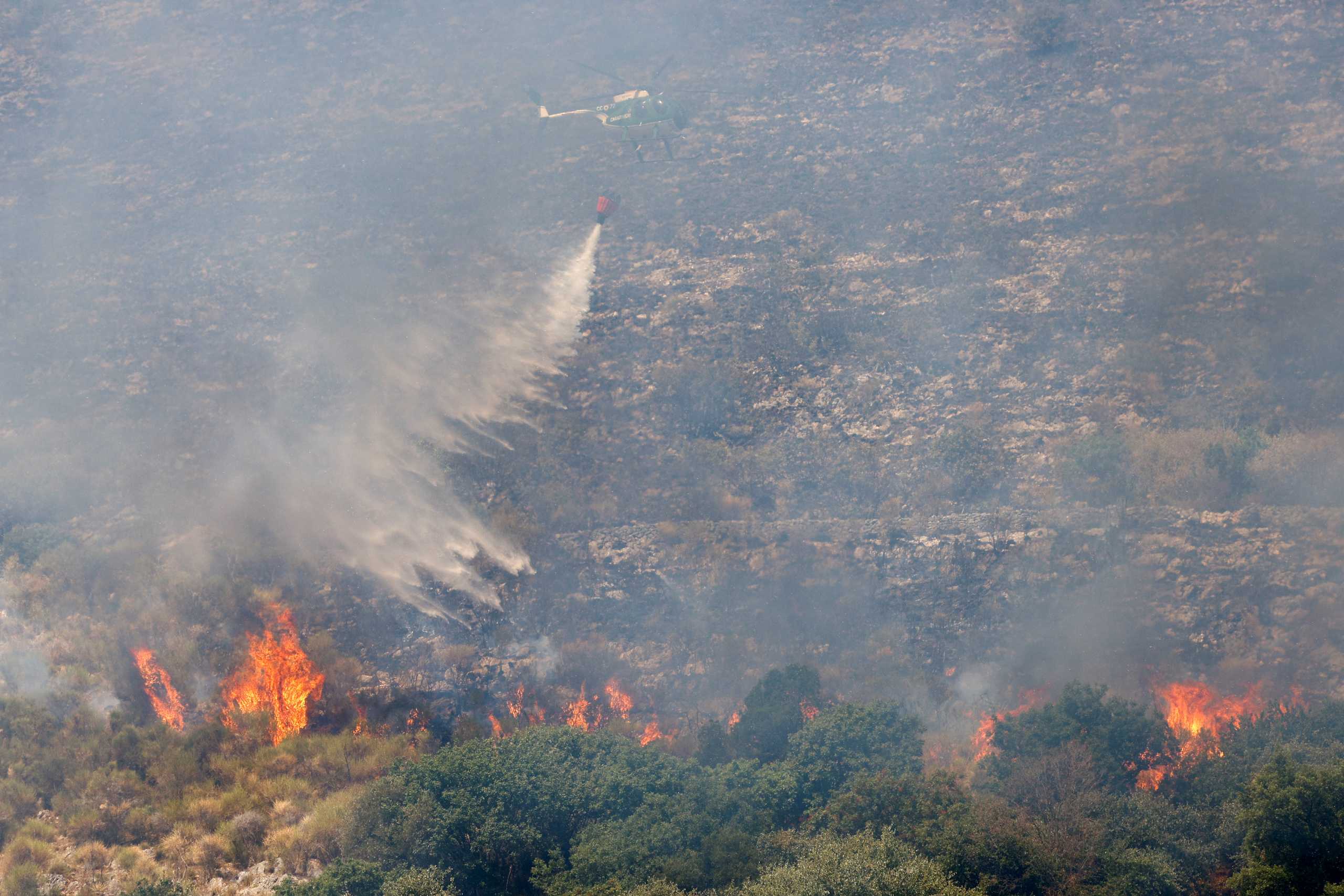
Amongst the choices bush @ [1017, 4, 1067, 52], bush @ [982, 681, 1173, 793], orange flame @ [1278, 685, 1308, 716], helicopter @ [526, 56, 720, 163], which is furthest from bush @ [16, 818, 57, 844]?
bush @ [1017, 4, 1067, 52]

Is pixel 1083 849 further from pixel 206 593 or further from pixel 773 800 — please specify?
pixel 206 593

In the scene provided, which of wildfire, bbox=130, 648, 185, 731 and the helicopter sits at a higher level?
the helicopter

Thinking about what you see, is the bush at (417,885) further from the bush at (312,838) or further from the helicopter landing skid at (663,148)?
the helicopter landing skid at (663,148)

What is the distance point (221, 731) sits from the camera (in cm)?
4675

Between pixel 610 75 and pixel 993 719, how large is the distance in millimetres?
48547

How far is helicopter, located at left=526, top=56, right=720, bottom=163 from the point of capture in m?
66.5

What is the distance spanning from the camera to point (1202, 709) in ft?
158

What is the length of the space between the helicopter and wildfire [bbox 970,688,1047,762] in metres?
38.6

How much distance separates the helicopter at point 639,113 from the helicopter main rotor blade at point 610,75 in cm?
4

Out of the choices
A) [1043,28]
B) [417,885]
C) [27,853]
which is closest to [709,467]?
[417,885]

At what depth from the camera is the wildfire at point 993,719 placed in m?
46.9

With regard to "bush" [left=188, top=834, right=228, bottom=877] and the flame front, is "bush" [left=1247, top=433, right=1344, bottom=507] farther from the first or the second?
"bush" [left=188, top=834, right=228, bottom=877]

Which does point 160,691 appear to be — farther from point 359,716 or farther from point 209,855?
point 209,855

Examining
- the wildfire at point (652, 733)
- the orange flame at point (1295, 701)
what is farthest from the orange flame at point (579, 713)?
the orange flame at point (1295, 701)
